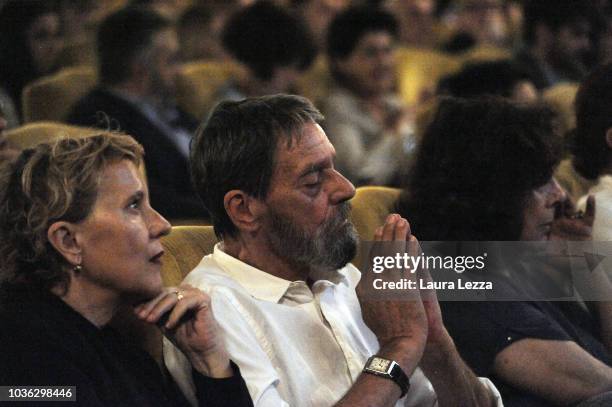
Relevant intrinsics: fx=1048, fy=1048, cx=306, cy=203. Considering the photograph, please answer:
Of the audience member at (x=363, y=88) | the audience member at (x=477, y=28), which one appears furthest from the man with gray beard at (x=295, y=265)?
the audience member at (x=477, y=28)

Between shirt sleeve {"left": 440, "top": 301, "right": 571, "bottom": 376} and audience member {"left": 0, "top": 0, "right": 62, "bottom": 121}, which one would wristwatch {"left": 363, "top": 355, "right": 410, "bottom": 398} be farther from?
audience member {"left": 0, "top": 0, "right": 62, "bottom": 121}

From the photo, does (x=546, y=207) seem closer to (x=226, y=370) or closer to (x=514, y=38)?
(x=226, y=370)

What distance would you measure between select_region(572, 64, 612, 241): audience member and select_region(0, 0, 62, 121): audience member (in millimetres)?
2420

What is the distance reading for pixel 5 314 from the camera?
140 cm

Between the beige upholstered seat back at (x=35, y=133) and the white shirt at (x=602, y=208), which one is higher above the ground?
the beige upholstered seat back at (x=35, y=133)

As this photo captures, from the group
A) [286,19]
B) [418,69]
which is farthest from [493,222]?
[418,69]

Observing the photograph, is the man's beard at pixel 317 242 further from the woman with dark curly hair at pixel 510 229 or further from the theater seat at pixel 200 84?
the theater seat at pixel 200 84

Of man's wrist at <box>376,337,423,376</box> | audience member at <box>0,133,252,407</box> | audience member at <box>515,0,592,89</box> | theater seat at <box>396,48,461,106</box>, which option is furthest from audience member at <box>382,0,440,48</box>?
audience member at <box>0,133,252,407</box>

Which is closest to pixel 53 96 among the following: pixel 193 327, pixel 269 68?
pixel 269 68

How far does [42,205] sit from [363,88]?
9.34 ft

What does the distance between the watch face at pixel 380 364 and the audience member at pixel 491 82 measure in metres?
1.58

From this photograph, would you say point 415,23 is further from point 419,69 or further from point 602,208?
point 602,208

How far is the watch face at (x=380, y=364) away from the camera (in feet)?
5.14

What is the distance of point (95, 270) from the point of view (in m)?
1.47
